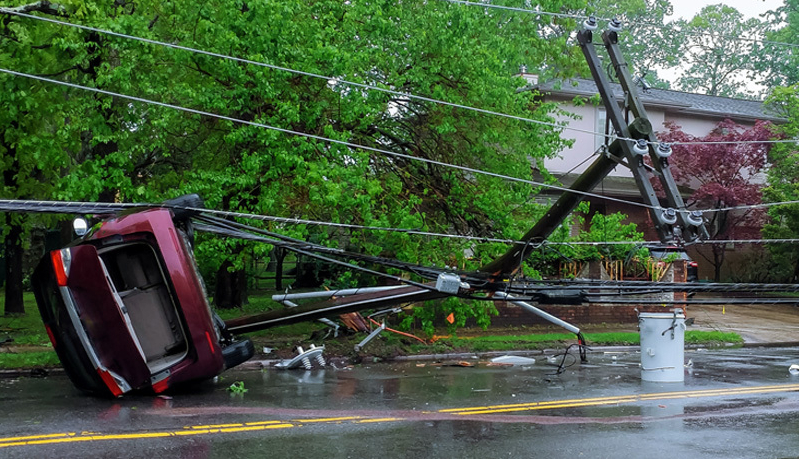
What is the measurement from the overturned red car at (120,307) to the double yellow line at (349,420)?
6.02ft

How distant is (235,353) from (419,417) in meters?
3.04

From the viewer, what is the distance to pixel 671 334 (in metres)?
13.2

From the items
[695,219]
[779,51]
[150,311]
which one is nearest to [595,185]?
[695,219]

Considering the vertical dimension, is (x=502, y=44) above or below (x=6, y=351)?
above

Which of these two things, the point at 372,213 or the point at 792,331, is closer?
the point at 372,213

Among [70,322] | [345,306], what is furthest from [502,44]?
[70,322]

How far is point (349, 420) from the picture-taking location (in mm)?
9297

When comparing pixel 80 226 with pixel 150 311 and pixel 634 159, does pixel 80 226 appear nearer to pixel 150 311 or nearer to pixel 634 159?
pixel 150 311

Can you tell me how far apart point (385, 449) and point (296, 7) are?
909 cm

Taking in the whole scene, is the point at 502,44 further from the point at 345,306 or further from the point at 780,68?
the point at 780,68

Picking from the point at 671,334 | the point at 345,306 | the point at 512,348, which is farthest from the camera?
the point at 512,348

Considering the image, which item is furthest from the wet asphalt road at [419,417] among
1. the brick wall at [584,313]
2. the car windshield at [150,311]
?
the brick wall at [584,313]

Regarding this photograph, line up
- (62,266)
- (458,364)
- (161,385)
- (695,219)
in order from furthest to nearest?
(458,364) → (695,219) → (161,385) → (62,266)

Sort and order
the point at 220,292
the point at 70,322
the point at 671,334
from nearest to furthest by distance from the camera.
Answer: the point at 70,322 → the point at 671,334 → the point at 220,292
